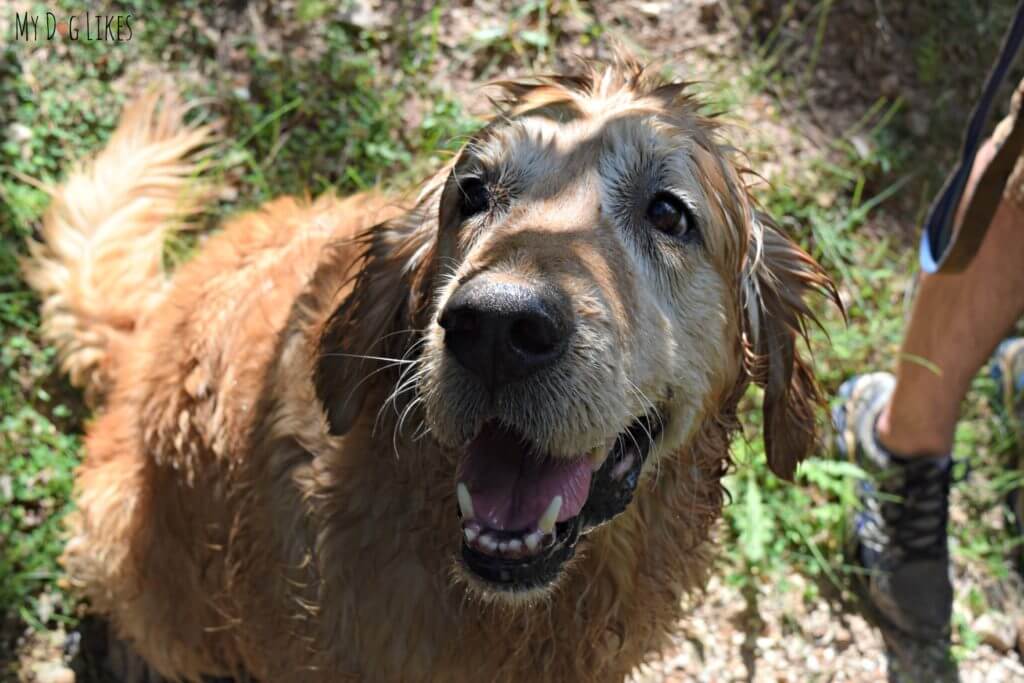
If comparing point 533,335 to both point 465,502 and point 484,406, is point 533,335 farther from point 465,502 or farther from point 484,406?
point 465,502

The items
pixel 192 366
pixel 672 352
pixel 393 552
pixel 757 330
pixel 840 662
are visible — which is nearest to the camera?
pixel 672 352

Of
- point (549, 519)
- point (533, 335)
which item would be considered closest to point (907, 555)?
point (549, 519)

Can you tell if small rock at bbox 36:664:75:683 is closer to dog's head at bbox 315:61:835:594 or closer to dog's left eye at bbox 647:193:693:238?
dog's head at bbox 315:61:835:594

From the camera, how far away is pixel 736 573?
12.7 ft

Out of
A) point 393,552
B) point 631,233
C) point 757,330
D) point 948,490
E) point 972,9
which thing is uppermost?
point 972,9

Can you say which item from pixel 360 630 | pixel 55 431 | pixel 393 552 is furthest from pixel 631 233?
pixel 55 431

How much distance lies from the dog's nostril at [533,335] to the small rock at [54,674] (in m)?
2.53

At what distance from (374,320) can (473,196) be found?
1.46ft

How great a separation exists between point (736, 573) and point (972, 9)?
10.6 feet

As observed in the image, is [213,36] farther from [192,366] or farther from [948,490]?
[948,490]

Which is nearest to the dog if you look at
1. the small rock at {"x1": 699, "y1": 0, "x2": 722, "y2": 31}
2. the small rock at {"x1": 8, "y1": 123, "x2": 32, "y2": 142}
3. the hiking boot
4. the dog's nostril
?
the dog's nostril

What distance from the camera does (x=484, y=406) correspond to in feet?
7.04

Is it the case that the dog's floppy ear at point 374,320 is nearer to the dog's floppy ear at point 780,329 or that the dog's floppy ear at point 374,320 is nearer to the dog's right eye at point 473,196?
the dog's right eye at point 473,196

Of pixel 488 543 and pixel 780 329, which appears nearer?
pixel 488 543
